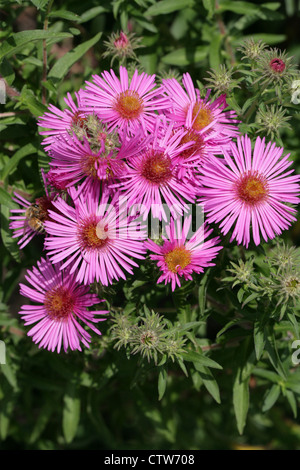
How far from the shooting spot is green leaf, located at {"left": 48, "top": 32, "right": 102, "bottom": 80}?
196 centimetres

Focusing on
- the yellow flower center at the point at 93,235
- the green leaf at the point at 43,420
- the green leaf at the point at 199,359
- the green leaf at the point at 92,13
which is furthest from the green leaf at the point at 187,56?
the green leaf at the point at 43,420

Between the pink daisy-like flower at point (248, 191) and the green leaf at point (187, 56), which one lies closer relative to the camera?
the pink daisy-like flower at point (248, 191)

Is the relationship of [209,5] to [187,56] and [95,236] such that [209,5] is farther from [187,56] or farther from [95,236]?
[95,236]

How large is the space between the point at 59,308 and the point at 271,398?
0.93 m

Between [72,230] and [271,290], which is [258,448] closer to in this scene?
[271,290]

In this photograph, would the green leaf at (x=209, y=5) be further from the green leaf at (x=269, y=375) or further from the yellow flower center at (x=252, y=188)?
the green leaf at (x=269, y=375)

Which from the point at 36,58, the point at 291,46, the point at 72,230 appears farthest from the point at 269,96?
the point at 291,46

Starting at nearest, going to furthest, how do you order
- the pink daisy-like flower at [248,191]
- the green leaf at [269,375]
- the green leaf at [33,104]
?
the pink daisy-like flower at [248,191]
the green leaf at [33,104]
the green leaf at [269,375]

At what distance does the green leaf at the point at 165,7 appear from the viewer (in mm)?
2107

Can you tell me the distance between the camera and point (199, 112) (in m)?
1.68

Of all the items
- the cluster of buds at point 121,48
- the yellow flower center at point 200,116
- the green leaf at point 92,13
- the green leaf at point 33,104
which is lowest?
the yellow flower center at point 200,116

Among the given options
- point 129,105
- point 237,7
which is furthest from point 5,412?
point 237,7

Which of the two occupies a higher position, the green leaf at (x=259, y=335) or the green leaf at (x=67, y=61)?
the green leaf at (x=67, y=61)

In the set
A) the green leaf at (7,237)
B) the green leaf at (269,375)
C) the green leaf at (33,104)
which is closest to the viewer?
the green leaf at (33,104)
